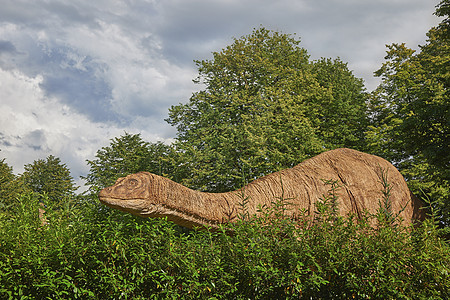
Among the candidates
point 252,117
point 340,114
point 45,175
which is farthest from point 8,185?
point 340,114

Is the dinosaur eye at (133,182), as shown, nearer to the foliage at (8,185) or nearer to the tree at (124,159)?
the tree at (124,159)

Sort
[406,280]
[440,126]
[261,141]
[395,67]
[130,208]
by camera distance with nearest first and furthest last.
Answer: [406,280], [130,208], [440,126], [261,141], [395,67]

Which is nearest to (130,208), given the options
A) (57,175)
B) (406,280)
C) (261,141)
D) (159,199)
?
(159,199)

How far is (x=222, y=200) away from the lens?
712cm

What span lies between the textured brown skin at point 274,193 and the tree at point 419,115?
88.8 inches

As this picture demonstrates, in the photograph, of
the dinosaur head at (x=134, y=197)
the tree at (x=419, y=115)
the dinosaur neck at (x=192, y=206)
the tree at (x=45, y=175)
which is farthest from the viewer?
the tree at (x=45, y=175)

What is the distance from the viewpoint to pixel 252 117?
21125mm

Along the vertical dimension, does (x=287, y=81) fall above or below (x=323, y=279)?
above

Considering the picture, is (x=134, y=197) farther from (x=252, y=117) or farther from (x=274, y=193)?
(x=252, y=117)

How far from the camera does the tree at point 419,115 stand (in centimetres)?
1542

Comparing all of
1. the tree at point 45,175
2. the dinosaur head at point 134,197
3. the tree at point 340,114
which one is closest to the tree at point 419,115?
the tree at point 340,114

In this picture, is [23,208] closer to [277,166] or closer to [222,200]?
[222,200]

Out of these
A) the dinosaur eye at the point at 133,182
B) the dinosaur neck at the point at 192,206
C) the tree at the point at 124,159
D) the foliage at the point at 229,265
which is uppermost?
the tree at the point at 124,159

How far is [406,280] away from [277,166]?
13.8 metres
